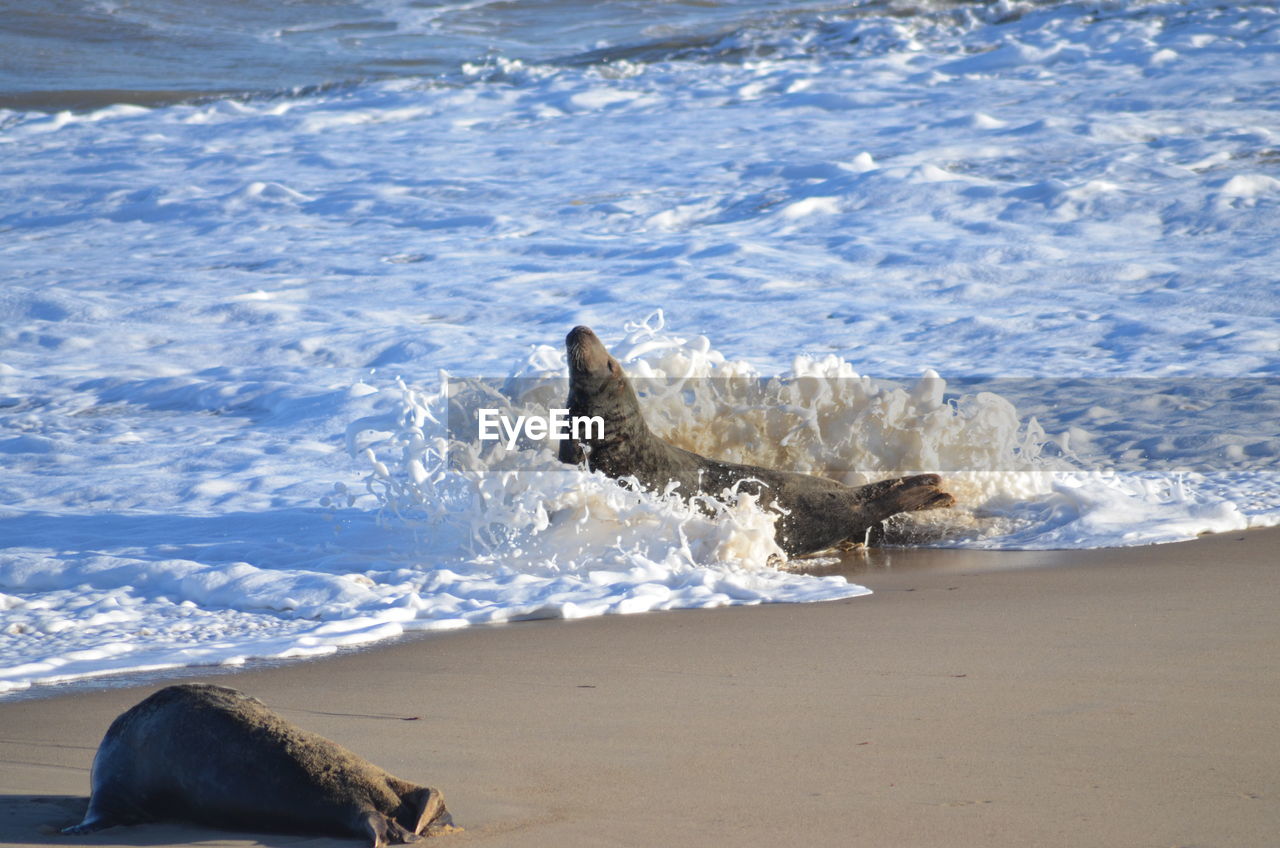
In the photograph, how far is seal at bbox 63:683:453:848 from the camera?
2.64 metres

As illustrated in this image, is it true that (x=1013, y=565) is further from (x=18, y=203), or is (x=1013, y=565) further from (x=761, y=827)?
(x=18, y=203)

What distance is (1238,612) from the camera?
434 centimetres

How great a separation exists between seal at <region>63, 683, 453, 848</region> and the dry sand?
6 centimetres

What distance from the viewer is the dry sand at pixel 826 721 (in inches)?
105

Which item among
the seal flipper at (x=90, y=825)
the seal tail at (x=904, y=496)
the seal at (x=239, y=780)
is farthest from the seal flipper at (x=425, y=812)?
the seal tail at (x=904, y=496)

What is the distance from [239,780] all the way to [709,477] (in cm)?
342

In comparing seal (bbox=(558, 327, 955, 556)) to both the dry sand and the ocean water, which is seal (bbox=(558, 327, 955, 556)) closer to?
the ocean water

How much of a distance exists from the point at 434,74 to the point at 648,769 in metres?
20.3

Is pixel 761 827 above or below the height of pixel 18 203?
below

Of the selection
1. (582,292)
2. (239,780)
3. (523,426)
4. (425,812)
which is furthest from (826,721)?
(582,292)

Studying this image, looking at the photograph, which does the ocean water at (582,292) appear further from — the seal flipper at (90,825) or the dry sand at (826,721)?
the seal flipper at (90,825)

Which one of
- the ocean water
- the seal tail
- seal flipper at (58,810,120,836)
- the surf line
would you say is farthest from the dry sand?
the surf line

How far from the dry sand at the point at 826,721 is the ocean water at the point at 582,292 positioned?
55cm

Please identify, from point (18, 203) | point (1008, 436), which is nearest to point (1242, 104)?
point (1008, 436)
